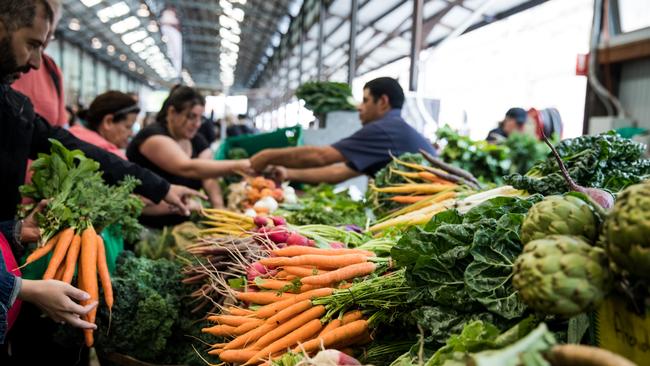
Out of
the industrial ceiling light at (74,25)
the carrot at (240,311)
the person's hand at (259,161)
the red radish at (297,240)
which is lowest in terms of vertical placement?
the carrot at (240,311)

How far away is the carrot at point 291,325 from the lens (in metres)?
1.58

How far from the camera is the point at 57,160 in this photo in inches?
92.0

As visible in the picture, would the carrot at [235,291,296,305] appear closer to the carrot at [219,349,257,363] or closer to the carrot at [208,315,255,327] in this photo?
the carrot at [208,315,255,327]

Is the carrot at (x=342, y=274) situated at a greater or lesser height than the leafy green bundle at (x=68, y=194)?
lesser

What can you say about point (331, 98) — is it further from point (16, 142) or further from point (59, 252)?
point (59, 252)

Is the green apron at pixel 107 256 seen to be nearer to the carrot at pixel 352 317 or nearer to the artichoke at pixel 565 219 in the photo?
the carrot at pixel 352 317

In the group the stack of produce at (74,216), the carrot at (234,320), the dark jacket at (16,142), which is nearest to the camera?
the carrot at (234,320)

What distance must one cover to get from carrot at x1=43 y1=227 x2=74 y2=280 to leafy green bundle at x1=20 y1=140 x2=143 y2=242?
0.04 m

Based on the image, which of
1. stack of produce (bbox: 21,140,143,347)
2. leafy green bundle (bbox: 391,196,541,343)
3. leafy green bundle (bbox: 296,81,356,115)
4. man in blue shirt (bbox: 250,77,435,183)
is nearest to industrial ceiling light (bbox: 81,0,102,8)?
leafy green bundle (bbox: 296,81,356,115)

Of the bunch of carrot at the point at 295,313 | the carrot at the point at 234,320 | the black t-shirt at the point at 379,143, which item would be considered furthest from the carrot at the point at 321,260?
the black t-shirt at the point at 379,143

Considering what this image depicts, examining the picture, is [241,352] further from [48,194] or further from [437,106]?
[437,106]

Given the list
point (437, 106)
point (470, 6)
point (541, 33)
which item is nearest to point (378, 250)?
point (437, 106)

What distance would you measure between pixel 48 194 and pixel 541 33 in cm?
739

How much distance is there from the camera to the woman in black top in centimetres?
387
